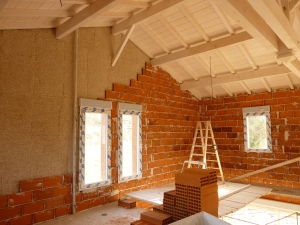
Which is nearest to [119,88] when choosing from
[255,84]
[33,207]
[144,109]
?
[144,109]

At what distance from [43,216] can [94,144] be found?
1.52m

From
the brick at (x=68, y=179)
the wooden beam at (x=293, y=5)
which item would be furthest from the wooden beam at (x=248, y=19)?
the brick at (x=68, y=179)

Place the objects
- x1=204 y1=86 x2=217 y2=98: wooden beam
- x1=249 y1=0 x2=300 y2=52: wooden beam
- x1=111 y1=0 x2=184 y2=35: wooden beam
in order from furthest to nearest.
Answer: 1. x1=204 y1=86 x2=217 y2=98: wooden beam
2. x1=111 y1=0 x2=184 y2=35: wooden beam
3. x1=249 y1=0 x2=300 y2=52: wooden beam

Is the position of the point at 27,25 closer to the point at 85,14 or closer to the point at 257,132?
the point at 85,14

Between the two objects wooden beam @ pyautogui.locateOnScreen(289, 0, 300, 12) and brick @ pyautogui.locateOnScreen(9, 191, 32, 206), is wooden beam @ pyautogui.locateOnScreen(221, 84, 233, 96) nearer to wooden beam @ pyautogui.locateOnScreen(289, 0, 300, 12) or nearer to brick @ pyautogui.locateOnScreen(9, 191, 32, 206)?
wooden beam @ pyautogui.locateOnScreen(289, 0, 300, 12)

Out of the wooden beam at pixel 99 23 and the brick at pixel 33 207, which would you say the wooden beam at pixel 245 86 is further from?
the brick at pixel 33 207

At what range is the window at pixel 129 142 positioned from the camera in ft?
17.2

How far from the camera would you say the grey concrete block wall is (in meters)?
3.71

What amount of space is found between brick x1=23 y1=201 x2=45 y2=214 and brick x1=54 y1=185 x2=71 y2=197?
0.27m

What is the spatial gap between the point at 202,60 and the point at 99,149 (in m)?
3.15

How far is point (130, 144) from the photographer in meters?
5.56

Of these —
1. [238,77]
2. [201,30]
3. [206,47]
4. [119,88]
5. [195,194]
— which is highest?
[201,30]

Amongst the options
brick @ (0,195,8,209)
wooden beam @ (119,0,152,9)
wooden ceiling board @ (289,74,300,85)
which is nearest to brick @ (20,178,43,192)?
brick @ (0,195,8,209)

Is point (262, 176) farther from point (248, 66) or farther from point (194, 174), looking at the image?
point (194, 174)
